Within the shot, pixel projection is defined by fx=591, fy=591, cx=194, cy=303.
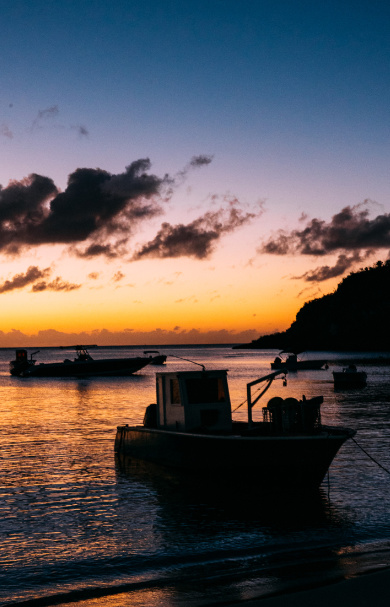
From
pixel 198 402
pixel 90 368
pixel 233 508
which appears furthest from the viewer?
pixel 90 368

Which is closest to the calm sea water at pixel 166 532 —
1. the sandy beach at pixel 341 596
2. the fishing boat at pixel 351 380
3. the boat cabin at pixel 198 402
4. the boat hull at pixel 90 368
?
the sandy beach at pixel 341 596

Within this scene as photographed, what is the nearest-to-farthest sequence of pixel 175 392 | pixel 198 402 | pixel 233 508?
A: pixel 233 508
pixel 198 402
pixel 175 392

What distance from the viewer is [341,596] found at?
9250mm

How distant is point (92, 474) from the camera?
21781 mm

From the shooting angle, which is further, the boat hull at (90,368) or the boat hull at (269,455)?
the boat hull at (90,368)

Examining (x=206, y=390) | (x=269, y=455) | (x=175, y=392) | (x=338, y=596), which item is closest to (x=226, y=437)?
(x=269, y=455)

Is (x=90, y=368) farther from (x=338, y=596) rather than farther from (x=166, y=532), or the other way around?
(x=338, y=596)

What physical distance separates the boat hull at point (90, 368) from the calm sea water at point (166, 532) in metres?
69.5

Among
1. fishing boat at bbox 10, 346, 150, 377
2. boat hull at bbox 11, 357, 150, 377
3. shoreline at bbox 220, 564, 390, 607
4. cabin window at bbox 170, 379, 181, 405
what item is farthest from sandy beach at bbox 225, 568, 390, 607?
boat hull at bbox 11, 357, 150, 377

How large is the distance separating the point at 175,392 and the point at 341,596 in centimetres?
1249

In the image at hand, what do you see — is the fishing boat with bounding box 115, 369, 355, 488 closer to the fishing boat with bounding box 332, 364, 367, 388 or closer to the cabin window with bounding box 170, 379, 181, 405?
the cabin window with bounding box 170, 379, 181, 405

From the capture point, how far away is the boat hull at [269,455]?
1695 centimetres

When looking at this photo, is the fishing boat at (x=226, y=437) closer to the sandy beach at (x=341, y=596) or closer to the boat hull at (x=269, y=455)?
the boat hull at (x=269, y=455)

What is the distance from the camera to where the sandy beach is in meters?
8.95
